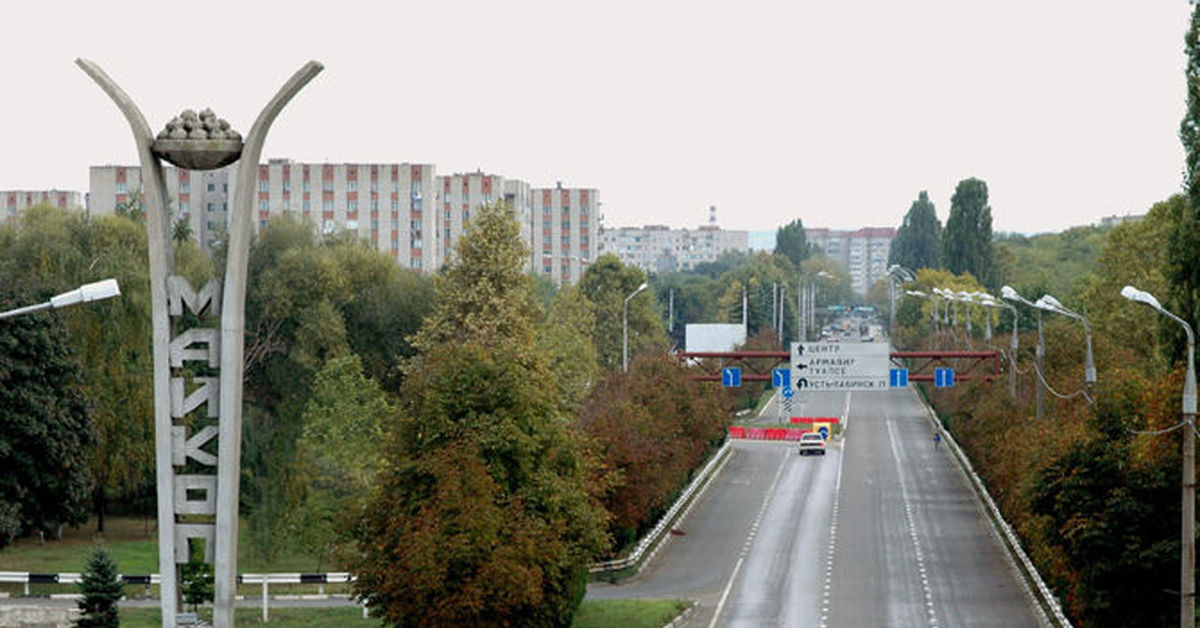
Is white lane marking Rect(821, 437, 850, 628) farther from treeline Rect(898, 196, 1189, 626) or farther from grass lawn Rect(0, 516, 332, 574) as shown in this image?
grass lawn Rect(0, 516, 332, 574)

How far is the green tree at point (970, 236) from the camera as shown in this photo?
15600cm

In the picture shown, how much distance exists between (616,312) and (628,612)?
2632 inches

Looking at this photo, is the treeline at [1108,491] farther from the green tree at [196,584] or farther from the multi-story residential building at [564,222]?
the multi-story residential building at [564,222]

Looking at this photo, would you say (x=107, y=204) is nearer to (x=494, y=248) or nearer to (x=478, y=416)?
(x=494, y=248)

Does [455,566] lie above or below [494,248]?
below

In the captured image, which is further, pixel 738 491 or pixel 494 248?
pixel 738 491

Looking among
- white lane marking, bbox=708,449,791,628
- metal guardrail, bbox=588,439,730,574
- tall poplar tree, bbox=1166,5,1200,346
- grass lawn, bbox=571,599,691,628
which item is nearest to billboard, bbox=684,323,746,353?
white lane marking, bbox=708,449,791,628

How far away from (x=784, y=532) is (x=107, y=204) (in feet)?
266

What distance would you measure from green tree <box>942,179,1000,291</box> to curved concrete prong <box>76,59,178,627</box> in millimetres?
136326

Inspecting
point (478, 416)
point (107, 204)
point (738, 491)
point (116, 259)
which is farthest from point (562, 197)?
point (478, 416)

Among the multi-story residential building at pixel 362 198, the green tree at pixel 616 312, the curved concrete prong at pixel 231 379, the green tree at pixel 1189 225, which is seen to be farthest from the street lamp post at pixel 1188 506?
the multi-story residential building at pixel 362 198

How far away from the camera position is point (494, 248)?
66.9 metres

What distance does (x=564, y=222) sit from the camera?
171 m

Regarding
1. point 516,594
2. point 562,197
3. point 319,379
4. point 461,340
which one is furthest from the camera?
point 562,197
